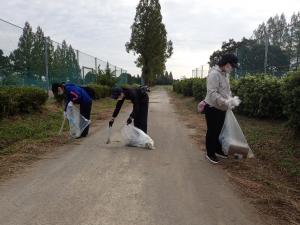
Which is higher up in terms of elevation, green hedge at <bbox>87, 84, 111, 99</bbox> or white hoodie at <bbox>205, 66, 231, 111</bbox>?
white hoodie at <bbox>205, 66, 231, 111</bbox>

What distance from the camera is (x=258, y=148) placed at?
8914 mm

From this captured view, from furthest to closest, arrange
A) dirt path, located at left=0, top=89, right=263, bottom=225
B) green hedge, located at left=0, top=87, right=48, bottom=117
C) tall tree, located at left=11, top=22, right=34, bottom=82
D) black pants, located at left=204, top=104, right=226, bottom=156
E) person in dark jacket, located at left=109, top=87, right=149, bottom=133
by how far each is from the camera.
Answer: tall tree, located at left=11, top=22, right=34, bottom=82 < green hedge, located at left=0, top=87, right=48, bottom=117 < person in dark jacket, located at left=109, top=87, right=149, bottom=133 < black pants, located at left=204, top=104, right=226, bottom=156 < dirt path, located at left=0, top=89, right=263, bottom=225

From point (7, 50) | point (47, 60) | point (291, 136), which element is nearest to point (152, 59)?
point (47, 60)

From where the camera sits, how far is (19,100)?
12430 mm

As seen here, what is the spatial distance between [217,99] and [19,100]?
7.15 metres

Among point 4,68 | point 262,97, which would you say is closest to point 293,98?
point 262,97

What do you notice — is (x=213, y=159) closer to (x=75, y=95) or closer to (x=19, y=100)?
(x=75, y=95)

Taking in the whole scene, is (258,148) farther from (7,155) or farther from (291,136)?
(7,155)

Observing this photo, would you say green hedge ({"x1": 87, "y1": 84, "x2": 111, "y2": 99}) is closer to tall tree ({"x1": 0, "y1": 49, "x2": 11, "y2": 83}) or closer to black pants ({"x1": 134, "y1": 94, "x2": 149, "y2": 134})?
tall tree ({"x1": 0, "y1": 49, "x2": 11, "y2": 83})

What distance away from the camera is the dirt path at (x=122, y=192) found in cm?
454

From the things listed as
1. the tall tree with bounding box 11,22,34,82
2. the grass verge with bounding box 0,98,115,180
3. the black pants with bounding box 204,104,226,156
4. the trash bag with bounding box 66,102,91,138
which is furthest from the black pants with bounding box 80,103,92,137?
the tall tree with bounding box 11,22,34,82

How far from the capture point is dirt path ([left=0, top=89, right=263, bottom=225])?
4.54m

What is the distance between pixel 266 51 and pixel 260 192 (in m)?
11.3

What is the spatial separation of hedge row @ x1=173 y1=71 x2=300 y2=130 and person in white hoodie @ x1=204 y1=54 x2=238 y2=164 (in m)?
1.96
